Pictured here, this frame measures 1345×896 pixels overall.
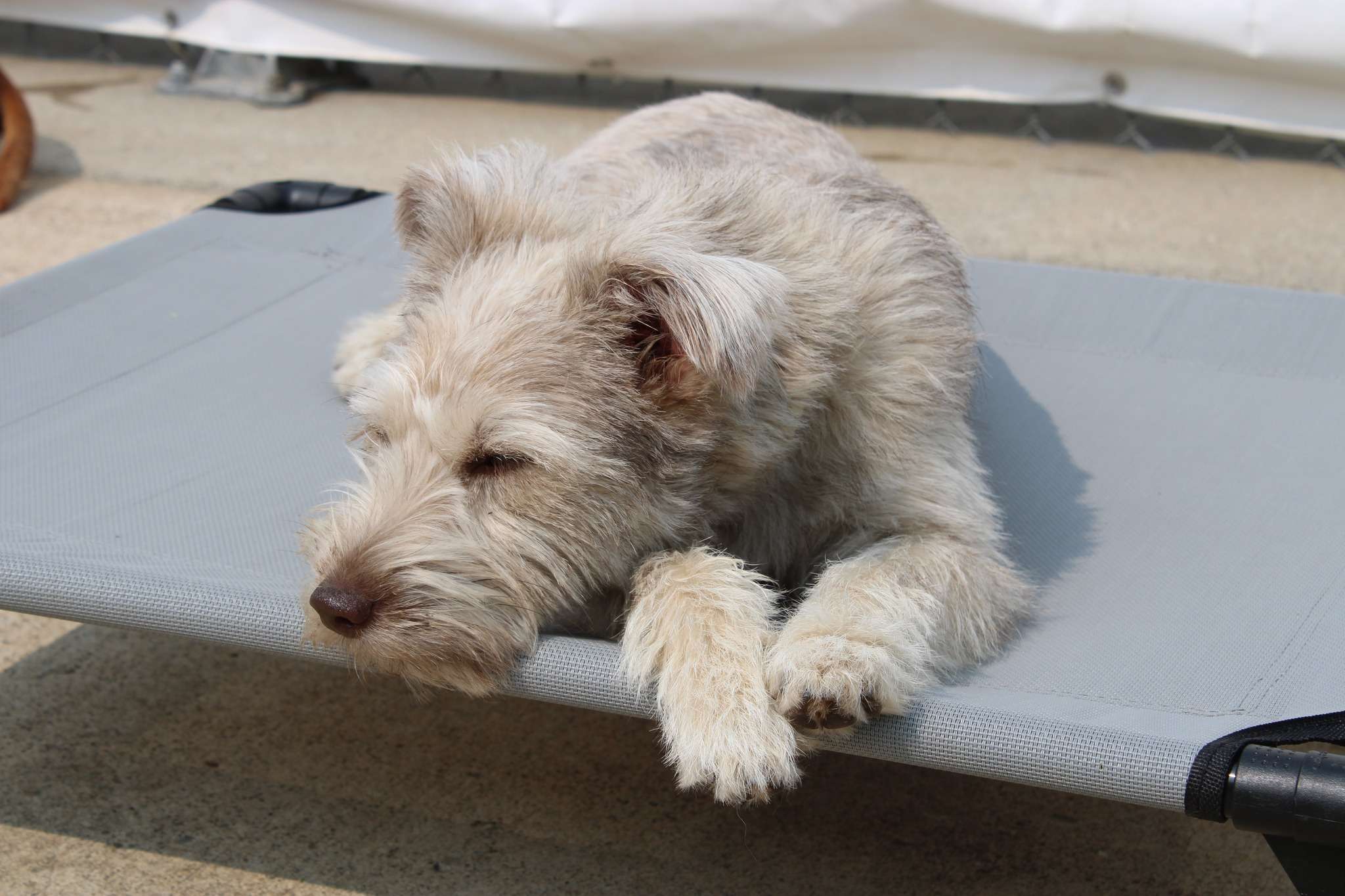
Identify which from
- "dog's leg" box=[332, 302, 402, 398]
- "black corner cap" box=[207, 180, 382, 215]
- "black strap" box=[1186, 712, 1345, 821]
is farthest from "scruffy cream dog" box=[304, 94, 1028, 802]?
"black corner cap" box=[207, 180, 382, 215]

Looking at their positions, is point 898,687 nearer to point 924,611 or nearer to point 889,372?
point 924,611

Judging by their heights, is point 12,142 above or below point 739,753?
below

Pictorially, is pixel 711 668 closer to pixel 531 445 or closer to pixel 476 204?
pixel 531 445

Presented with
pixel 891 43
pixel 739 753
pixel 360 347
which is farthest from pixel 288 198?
pixel 891 43

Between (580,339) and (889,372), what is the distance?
740 millimetres

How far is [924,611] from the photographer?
8.35ft

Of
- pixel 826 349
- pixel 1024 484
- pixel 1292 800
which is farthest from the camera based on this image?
pixel 1024 484

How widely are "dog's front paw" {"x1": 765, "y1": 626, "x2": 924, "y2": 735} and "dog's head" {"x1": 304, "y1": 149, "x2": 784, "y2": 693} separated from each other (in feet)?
1.40

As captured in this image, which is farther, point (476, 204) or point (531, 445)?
point (476, 204)

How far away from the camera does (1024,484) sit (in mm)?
3533

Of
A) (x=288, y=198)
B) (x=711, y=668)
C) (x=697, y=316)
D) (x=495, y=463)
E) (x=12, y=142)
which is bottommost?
(x=12, y=142)

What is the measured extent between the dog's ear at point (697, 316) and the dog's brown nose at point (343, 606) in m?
0.65

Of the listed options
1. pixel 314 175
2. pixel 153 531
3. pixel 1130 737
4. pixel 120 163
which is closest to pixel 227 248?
pixel 153 531

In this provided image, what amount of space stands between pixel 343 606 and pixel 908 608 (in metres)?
1.03
